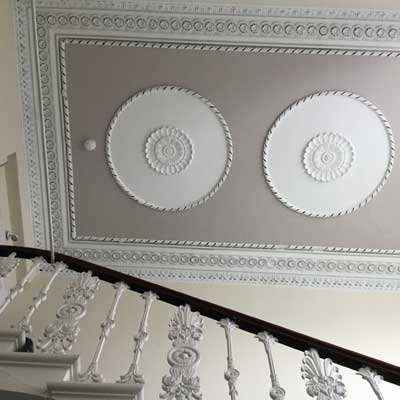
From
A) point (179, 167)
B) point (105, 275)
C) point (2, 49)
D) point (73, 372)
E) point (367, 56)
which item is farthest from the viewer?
point (179, 167)

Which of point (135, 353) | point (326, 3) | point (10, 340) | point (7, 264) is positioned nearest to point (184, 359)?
point (135, 353)

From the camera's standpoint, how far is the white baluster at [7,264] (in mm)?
2692

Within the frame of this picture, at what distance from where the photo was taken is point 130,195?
515 cm

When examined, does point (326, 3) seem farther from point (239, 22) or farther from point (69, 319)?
point (69, 319)

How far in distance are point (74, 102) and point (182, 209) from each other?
156 centimetres

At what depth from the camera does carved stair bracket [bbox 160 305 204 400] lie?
187cm

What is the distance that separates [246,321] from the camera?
2.30 metres

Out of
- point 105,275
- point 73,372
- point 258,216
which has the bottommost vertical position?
point 73,372

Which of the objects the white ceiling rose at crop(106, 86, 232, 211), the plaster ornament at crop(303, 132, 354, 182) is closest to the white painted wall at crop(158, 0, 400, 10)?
the white ceiling rose at crop(106, 86, 232, 211)

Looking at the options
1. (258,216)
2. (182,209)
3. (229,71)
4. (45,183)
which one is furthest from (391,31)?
(45,183)

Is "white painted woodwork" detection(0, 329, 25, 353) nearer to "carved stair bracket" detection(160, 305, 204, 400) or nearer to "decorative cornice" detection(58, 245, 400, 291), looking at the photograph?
"carved stair bracket" detection(160, 305, 204, 400)

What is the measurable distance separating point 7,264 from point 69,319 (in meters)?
0.72

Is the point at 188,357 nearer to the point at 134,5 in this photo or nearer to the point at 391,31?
the point at 134,5

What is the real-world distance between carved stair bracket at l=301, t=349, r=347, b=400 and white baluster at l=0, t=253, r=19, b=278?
1.68 metres
